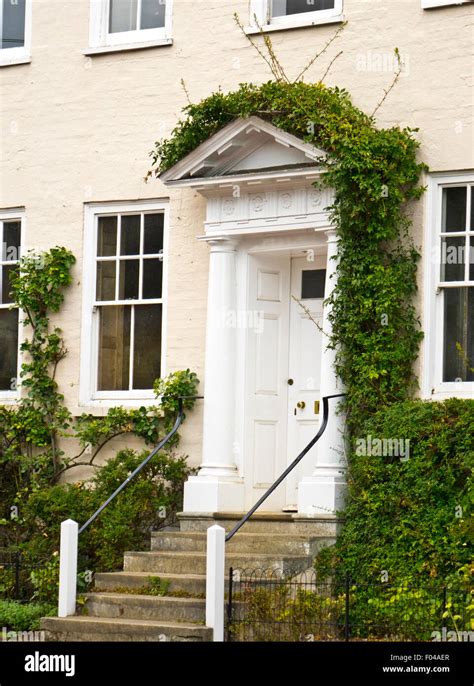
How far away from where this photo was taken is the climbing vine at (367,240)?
1420 centimetres

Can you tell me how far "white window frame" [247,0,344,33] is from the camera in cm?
1530

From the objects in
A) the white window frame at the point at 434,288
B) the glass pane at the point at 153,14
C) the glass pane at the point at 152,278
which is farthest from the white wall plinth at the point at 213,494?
the glass pane at the point at 153,14

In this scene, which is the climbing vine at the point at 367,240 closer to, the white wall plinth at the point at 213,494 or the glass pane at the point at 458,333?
the glass pane at the point at 458,333

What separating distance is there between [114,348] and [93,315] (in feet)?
1.48

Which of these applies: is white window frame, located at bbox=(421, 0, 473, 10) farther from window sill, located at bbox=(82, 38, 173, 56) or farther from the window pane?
the window pane

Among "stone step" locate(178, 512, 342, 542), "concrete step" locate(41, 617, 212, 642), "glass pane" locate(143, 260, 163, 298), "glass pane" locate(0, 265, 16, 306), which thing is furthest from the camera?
"glass pane" locate(0, 265, 16, 306)

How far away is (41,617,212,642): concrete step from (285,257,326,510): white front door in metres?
2.62

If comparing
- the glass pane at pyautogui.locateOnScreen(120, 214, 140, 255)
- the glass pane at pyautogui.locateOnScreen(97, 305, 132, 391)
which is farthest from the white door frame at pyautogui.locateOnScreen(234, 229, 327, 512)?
the glass pane at pyautogui.locateOnScreen(97, 305, 132, 391)

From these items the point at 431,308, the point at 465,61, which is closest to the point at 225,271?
the point at 431,308

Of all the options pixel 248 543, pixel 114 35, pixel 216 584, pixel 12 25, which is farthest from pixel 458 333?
pixel 12 25

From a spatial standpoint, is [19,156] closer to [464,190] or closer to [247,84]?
[247,84]

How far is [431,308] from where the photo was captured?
14.4m

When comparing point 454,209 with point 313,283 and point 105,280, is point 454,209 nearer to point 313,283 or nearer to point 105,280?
point 313,283

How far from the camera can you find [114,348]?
1652 cm
